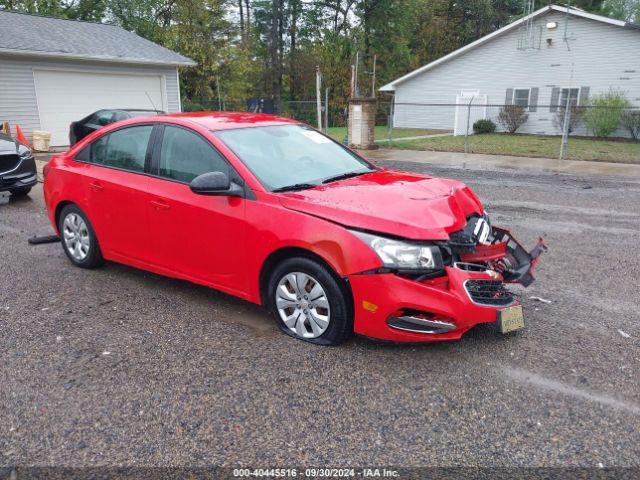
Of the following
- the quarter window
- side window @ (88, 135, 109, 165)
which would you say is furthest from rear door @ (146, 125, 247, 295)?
the quarter window

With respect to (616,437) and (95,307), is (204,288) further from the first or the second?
(616,437)

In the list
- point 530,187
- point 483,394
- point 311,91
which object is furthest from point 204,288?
point 311,91

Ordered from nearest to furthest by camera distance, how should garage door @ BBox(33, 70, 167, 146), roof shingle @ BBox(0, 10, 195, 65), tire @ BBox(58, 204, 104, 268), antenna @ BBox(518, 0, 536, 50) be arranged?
tire @ BBox(58, 204, 104, 268) → roof shingle @ BBox(0, 10, 195, 65) → garage door @ BBox(33, 70, 167, 146) → antenna @ BBox(518, 0, 536, 50)

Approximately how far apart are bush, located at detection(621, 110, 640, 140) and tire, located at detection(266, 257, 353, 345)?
21.6 m

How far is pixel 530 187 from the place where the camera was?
1112 cm

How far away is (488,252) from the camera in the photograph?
3986 millimetres

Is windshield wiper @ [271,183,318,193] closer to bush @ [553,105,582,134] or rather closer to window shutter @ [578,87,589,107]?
bush @ [553,105,582,134]

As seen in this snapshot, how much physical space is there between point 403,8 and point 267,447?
43.6m

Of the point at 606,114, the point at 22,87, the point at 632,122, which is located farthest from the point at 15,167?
the point at 632,122

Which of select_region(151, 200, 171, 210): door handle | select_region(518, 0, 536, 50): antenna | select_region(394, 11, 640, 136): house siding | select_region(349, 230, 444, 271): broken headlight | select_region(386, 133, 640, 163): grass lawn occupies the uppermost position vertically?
select_region(518, 0, 536, 50): antenna

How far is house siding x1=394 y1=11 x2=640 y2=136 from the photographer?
22.8m

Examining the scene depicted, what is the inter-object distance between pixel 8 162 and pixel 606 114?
68.8 feet

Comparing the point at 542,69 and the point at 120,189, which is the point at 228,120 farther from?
the point at 542,69

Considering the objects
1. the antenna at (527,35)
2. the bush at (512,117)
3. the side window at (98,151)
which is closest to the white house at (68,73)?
the side window at (98,151)
